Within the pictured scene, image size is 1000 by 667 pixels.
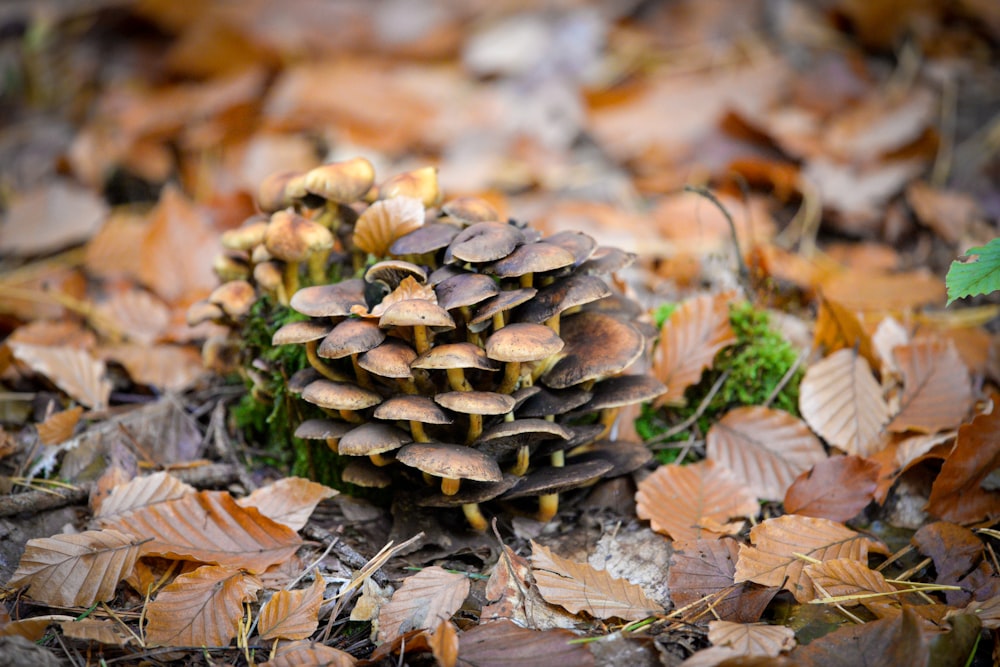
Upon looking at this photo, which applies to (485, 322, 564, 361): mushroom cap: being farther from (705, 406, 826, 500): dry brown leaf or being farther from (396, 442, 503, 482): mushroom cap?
(705, 406, 826, 500): dry brown leaf

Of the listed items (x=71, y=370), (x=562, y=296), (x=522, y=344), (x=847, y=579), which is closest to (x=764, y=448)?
(x=847, y=579)

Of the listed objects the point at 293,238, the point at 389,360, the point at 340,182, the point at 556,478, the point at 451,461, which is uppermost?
the point at 340,182

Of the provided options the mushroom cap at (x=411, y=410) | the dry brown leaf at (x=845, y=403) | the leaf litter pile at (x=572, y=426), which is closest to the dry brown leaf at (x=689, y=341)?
the leaf litter pile at (x=572, y=426)

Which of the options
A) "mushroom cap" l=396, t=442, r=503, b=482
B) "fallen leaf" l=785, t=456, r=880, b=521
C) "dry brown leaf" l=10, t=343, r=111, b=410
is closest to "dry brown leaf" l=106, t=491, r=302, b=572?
"mushroom cap" l=396, t=442, r=503, b=482

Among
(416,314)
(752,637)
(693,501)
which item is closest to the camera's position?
(752,637)

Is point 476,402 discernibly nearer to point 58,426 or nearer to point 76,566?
point 76,566

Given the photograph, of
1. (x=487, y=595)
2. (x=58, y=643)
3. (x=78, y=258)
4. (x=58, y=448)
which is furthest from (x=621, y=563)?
(x=78, y=258)

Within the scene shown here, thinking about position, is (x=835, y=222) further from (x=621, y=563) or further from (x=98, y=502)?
(x=98, y=502)
